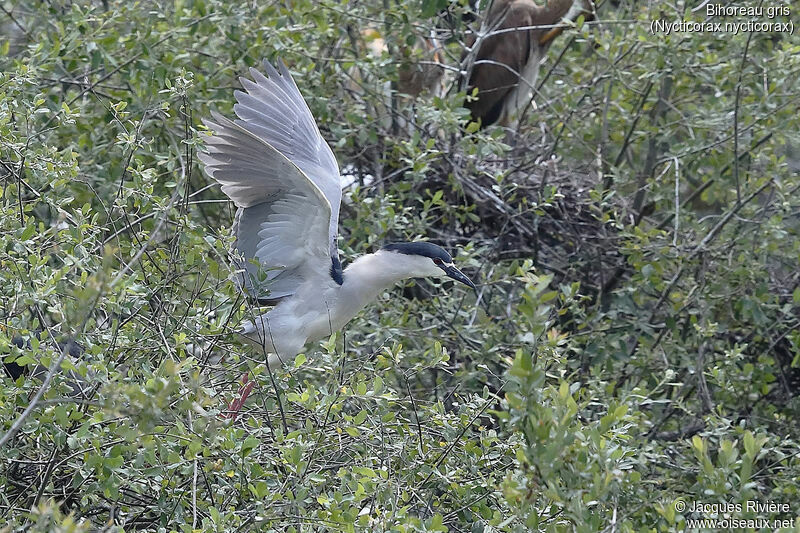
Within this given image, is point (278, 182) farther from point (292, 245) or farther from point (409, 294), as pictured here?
point (409, 294)

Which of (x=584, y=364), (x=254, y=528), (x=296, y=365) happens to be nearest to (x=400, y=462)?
(x=296, y=365)

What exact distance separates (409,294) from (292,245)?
1167 millimetres

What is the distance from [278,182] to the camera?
3502 millimetres

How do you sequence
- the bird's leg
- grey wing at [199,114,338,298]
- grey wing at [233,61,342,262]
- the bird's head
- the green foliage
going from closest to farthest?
the green foliage → the bird's leg → grey wing at [199,114,338,298] → the bird's head → grey wing at [233,61,342,262]

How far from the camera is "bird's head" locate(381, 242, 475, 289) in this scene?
3668mm

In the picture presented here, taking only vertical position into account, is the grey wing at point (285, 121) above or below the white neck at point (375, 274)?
above

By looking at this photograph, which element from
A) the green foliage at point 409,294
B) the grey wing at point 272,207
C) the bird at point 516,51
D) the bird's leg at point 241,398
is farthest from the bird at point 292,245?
the bird at point 516,51

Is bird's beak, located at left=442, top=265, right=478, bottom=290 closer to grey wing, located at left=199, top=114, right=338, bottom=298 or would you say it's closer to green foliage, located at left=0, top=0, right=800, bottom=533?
green foliage, located at left=0, top=0, right=800, bottom=533

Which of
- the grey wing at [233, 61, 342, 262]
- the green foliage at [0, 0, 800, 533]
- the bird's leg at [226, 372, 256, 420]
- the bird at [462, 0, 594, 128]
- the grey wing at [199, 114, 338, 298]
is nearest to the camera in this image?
the green foliage at [0, 0, 800, 533]

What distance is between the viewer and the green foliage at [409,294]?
231 cm

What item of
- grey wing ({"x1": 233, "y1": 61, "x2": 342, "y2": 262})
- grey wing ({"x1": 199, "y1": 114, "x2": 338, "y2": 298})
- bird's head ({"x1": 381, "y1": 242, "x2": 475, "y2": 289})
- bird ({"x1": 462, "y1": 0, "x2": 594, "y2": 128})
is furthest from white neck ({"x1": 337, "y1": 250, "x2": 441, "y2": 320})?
bird ({"x1": 462, "y1": 0, "x2": 594, "y2": 128})

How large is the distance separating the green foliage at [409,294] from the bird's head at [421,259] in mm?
247

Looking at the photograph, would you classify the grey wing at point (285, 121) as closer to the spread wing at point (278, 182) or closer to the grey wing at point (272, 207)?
the spread wing at point (278, 182)

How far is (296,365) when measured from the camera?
9.01 feet
